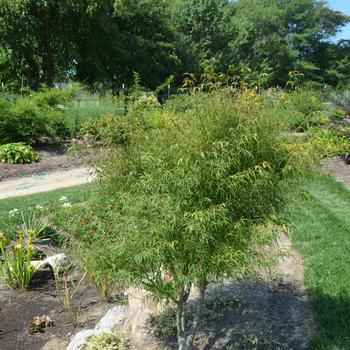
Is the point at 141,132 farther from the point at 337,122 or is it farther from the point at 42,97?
the point at 42,97

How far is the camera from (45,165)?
36.5 feet

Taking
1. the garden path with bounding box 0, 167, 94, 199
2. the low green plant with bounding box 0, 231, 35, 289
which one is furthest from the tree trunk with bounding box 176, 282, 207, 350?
the garden path with bounding box 0, 167, 94, 199

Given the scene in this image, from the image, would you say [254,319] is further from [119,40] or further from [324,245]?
[119,40]

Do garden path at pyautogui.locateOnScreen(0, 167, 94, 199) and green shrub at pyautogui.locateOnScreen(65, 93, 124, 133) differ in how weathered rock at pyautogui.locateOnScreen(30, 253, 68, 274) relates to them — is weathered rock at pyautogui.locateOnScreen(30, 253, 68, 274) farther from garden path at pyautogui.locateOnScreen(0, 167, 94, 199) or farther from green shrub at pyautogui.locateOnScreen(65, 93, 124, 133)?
green shrub at pyautogui.locateOnScreen(65, 93, 124, 133)

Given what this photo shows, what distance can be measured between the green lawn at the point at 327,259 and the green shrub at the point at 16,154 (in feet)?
21.8

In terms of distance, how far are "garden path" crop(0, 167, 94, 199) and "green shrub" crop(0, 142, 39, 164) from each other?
87cm

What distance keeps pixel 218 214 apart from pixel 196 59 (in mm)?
26309

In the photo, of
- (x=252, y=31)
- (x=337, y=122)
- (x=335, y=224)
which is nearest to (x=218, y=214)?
(x=335, y=224)

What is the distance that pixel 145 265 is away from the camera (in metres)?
2.74

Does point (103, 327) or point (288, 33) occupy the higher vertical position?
point (288, 33)

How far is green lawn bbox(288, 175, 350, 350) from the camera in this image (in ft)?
11.8

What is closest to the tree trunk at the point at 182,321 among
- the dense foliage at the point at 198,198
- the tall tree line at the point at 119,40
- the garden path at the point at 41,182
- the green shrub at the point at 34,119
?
the dense foliage at the point at 198,198

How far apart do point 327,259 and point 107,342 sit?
8.45 feet

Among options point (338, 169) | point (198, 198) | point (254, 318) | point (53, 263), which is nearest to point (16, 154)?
point (53, 263)
